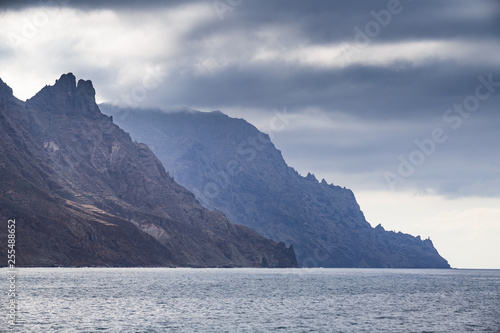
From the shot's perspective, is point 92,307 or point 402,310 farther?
point 402,310

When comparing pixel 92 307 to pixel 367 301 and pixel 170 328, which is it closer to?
pixel 170 328

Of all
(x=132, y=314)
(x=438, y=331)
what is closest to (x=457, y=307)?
(x=438, y=331)

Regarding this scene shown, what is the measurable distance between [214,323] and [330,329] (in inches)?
763

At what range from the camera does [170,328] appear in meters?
93.6

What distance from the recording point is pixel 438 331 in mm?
97375

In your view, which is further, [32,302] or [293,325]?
[32,302]

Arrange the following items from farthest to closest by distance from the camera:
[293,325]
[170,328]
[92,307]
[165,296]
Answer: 1. [165,296]
2. [92,307]
3. [293,325]
4. [170,328]

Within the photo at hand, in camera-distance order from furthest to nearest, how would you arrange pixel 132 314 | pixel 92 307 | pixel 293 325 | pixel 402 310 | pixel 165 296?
1. pixel 165 296
2. pixel 402 310
3. pixel 92 307
4. pixel 132 314
5. pixel 293 325

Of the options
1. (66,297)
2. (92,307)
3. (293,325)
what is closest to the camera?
(293,325)

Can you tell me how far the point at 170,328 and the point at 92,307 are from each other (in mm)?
32552

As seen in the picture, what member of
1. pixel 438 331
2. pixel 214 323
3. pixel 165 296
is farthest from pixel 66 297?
pixel 438 331

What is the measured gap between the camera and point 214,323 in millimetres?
101125

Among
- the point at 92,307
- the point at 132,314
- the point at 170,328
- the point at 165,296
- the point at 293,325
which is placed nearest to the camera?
the point at 170,328

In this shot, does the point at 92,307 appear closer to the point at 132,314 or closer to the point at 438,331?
the point at 132,314
